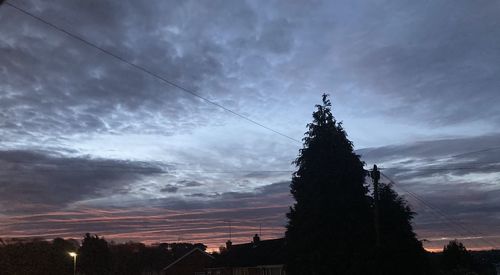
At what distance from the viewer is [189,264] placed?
7512 centimetres

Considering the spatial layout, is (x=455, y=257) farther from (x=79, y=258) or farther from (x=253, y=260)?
(x=79, y=258)

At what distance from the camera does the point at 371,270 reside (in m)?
28.7

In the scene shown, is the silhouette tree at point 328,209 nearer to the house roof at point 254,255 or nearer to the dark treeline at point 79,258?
the house roof at point 254,255

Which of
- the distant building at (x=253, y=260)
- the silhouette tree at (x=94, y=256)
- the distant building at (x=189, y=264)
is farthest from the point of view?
the distant building at (x=189, y=264)

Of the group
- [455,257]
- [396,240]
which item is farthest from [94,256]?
[455,257]

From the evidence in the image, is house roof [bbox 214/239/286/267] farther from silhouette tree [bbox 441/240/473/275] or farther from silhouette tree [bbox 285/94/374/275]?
silhouette tree [bbox 441/240/473/275]

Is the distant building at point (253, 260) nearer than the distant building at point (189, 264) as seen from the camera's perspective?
Yes

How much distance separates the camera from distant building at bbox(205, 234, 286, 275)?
5153cm

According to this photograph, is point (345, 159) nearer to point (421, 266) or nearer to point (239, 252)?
point (421, 266)

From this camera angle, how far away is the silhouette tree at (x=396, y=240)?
1147 inches

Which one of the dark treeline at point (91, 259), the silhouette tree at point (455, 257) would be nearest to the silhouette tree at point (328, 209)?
the dark treeline at point (91, 259)

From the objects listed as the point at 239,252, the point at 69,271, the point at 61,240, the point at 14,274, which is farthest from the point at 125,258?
the point at 14,274

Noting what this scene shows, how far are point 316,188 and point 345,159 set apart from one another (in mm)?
2691

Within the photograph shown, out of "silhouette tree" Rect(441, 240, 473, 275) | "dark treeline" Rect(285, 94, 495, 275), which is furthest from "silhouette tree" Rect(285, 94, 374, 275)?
"silhouette tree" Rect(441, 240, 473, 275)
